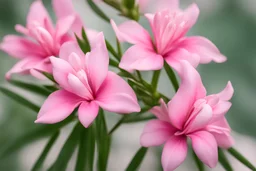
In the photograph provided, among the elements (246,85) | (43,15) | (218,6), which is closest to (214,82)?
(246,85)

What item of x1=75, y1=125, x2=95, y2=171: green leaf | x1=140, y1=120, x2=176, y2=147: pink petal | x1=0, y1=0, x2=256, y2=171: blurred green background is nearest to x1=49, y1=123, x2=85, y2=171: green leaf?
x1=75, y1=125, x2=95, y2=171: green leaf

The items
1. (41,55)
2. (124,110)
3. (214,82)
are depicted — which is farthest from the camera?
(214,82)

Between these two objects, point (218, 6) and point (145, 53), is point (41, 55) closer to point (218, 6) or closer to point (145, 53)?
point (145, 53)

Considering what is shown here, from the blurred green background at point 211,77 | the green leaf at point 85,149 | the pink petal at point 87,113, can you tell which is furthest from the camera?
the blurred green background at point 211,77

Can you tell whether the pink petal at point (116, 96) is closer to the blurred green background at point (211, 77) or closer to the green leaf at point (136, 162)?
the green leaf at point (136, 162)

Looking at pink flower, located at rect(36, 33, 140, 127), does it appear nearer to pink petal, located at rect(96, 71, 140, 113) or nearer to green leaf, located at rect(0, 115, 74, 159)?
pink petal, located at rect(96, 71, 140, 113)

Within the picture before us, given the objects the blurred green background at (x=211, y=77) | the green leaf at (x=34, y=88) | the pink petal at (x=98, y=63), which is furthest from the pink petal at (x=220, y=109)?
the blurred green background at (x=211, y=77)

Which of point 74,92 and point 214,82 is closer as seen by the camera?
point 74,92
